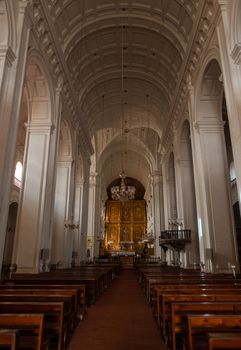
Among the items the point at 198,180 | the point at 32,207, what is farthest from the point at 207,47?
the point at 32,207

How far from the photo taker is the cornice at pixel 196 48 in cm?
794

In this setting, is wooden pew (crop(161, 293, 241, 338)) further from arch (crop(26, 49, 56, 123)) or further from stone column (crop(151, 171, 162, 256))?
stone column (crop(151, 171, 162, 256))

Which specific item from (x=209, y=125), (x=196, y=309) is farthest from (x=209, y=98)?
(x=196, y=309)

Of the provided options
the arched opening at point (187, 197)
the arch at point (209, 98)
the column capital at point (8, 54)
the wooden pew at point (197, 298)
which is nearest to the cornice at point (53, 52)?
the column capital at point (8, 54)

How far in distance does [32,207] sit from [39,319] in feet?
23.1

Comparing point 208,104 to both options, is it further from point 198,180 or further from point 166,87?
point 166,87

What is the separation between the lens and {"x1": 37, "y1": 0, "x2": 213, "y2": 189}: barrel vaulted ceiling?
34.9 ft

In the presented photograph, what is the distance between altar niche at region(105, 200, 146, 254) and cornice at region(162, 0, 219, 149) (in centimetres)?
2430

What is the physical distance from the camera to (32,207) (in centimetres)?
890

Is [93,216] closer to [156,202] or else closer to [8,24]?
[156,202]

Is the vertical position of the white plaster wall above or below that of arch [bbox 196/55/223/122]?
below

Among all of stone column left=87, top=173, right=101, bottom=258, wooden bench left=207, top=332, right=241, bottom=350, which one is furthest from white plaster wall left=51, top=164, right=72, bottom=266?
wooden bench left=207, top=332, right=241, bottom=350

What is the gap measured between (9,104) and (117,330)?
540cm

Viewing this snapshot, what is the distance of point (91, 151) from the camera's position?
62.5ft
